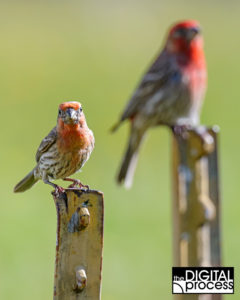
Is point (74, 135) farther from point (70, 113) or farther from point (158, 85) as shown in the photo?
point (158, 85)

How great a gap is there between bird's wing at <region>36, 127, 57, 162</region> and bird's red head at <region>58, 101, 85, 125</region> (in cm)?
49

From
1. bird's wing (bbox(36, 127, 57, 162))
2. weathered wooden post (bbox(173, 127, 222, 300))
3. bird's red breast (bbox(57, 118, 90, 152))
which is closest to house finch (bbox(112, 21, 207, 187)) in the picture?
weathered wooden post (bbox(173, 127, 222, 300))

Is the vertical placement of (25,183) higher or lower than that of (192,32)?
lower

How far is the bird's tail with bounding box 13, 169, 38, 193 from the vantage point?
481cm

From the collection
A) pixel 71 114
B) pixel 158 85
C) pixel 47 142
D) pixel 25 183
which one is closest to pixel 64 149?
pixel 47 142

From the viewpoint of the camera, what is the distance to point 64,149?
4785mm

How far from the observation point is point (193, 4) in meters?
20.7

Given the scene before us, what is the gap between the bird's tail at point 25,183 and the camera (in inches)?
189

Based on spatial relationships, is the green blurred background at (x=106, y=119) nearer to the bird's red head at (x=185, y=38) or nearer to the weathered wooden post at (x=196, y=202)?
the bird's red head at (x=185, y=38)

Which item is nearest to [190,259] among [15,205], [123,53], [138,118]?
[138,118]

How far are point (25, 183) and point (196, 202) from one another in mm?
941

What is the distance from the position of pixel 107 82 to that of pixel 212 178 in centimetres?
1026

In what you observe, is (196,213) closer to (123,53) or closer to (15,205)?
(15,205)

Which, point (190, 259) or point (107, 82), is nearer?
point (190, 259)
